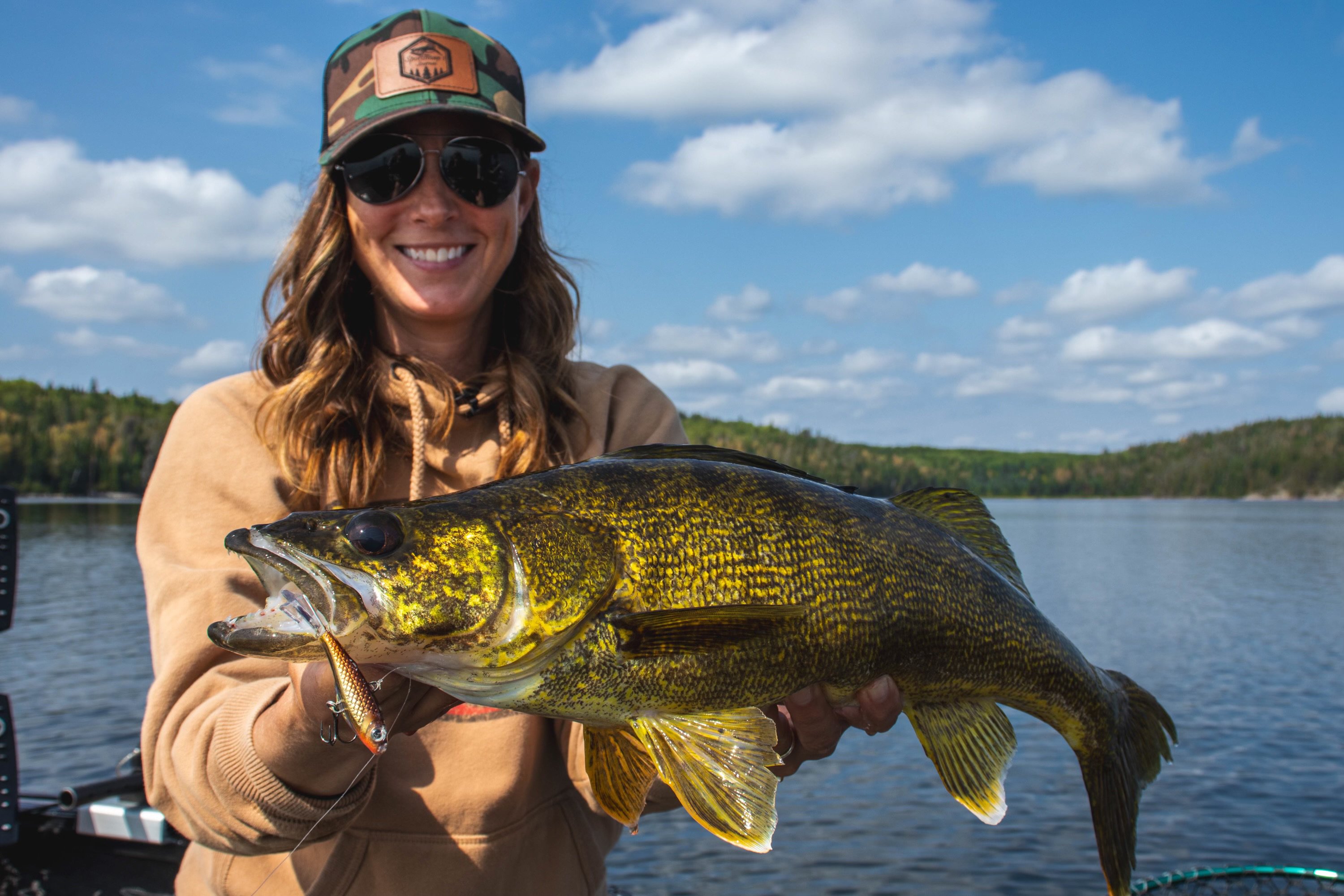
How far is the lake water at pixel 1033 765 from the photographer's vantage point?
39.3 ft

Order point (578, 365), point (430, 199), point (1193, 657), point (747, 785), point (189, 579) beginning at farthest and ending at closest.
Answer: point (1193, 657) → point (578, 365) → point (430, 199) → point (189, 579) → point (747, 785)

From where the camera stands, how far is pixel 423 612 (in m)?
2.11

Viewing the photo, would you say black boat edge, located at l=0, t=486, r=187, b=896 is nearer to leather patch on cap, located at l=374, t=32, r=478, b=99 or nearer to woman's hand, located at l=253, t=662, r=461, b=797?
woman's hand, located at l=253, t=662, r=461, b=797

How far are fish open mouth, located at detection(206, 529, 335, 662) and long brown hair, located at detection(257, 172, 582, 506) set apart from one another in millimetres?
1156

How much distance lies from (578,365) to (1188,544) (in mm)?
61707

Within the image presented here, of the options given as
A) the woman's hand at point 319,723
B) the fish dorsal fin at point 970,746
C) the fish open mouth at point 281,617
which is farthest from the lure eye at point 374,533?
the fish dorsal fin at point 970,746

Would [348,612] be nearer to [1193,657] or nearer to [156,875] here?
[156,875]

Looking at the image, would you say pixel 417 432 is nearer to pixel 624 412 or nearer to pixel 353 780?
pixel 624 412

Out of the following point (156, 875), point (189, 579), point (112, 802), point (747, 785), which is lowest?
point (156, 875)

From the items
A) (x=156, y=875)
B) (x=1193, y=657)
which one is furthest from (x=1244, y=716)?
(x=156, y=875)

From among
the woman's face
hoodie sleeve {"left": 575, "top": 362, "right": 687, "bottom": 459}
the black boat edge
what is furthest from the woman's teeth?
the black boat edge

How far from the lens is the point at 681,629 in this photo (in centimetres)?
227

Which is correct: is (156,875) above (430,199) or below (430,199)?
below

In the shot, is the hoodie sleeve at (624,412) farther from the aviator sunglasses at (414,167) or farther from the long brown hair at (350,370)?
the aviator sunglasses at (414,167)
